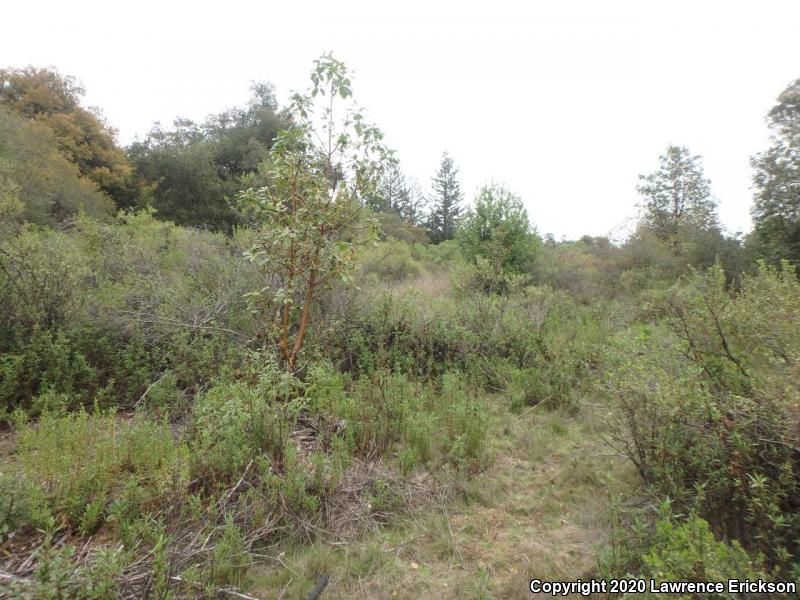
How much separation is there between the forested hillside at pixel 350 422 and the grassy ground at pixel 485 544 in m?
0.02

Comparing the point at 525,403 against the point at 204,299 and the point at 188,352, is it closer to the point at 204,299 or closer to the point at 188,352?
the point at 188,352

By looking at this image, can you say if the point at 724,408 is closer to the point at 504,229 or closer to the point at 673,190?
the point at 504,229

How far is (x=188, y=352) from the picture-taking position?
4.45 m

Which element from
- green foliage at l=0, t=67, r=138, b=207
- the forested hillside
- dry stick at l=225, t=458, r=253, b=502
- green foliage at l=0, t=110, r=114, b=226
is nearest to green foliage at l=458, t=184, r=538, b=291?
the forested hillside

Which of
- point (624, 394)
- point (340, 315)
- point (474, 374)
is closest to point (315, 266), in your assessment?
point (340, 315)

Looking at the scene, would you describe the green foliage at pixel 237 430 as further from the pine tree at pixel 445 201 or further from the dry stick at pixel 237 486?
the pine tree at pixel 445 201

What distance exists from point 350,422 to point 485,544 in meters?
1.51

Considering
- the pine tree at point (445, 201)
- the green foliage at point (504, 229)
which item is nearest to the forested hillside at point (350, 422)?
the green foliage at point (504, 229)

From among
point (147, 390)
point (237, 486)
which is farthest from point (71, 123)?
point (237, 486)

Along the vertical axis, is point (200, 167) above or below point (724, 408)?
above

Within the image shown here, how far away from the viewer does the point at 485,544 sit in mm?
2570

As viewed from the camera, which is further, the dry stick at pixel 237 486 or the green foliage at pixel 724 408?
the dry stick at pixel 237 486

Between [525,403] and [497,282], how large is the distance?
490 cm

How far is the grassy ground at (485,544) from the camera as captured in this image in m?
2.20
